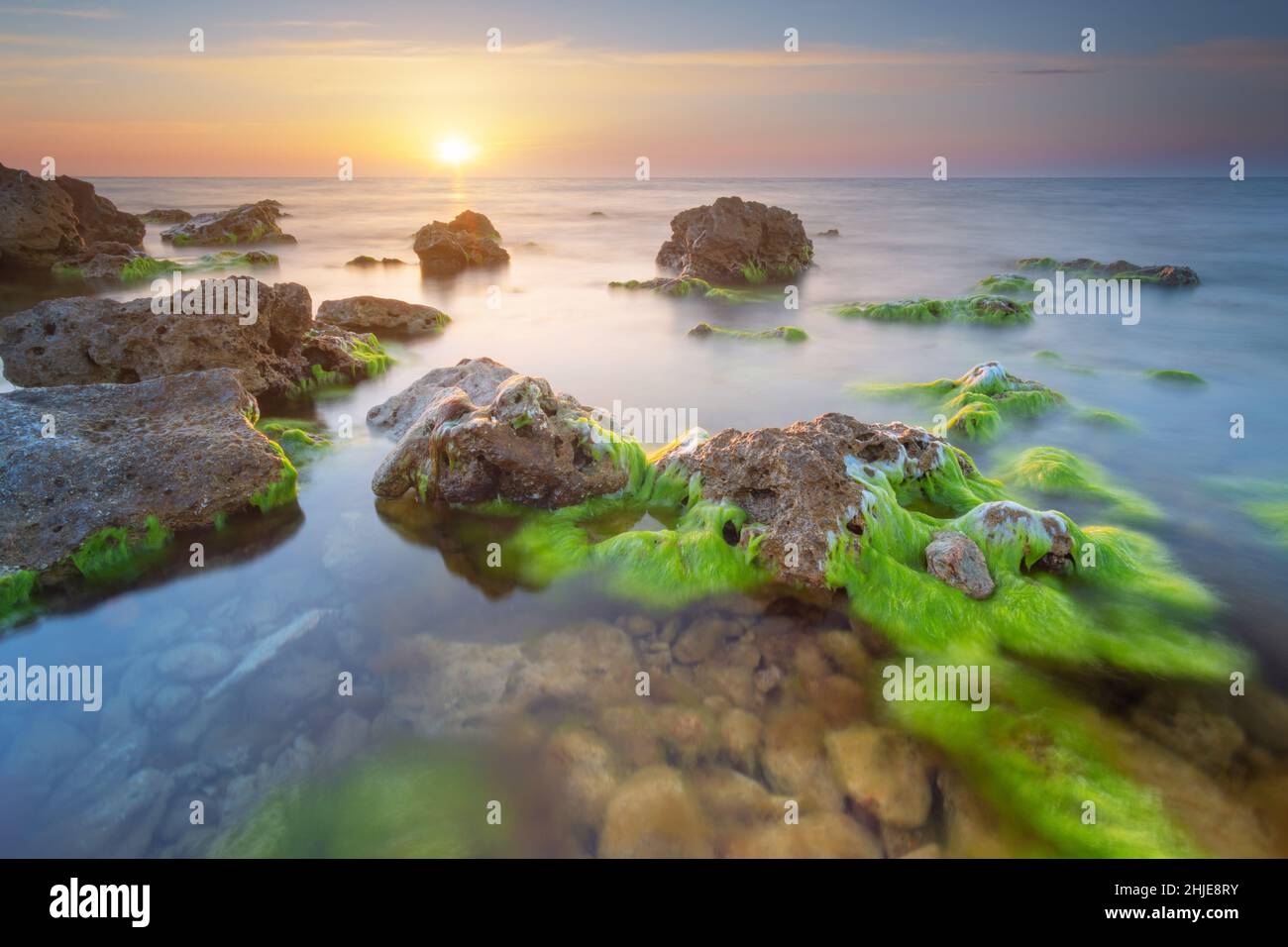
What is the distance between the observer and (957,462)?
24.1ft

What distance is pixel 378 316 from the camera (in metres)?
14.9

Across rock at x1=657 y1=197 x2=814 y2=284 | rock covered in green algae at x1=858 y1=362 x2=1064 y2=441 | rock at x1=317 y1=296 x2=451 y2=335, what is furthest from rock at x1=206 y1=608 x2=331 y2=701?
rock at x1=657 y1=197 x2=814 y2=284

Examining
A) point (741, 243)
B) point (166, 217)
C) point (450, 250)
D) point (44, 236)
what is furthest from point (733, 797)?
point (166, 217)

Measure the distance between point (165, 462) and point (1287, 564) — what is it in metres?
10.3

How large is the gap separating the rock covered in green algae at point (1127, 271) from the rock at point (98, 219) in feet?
105

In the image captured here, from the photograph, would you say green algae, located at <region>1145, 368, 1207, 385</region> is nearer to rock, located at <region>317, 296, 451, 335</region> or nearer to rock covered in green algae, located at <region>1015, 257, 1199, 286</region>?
rock covered in green algae, located at <region>1015, 257, 1199, 286</region>

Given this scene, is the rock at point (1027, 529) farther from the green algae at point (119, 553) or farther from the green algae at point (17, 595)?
the green algae at point (17, 595)

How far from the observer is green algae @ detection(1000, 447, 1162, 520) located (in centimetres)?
727

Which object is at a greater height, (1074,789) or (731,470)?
(731,470)

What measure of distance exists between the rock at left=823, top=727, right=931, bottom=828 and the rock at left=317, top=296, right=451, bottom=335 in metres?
A: 13.2

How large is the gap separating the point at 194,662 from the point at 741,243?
761 inches

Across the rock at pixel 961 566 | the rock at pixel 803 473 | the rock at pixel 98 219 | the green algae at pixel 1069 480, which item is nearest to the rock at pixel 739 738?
the rock at pixel 803 473
